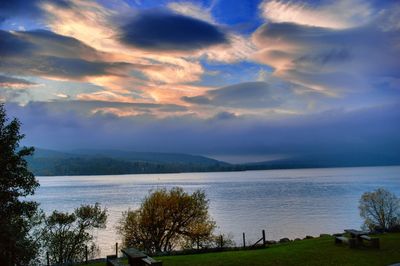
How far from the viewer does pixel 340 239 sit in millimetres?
34781

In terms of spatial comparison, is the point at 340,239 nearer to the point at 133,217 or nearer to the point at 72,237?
the point at 133,217

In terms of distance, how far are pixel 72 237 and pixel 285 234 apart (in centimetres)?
5200

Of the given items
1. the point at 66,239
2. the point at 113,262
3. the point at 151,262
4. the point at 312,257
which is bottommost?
the point at 66,239

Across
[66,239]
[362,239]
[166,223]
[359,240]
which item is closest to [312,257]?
[359,240]

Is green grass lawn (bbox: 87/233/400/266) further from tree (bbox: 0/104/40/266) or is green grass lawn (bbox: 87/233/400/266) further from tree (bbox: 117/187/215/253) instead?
tree (bbox: 117/187/215/253)

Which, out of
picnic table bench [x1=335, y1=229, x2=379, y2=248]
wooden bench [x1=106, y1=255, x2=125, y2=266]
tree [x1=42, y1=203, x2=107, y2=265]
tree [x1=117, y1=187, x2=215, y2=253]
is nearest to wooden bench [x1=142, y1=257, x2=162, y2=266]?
wooden bench [x1=106, y1=255, x2=125, y2=266]

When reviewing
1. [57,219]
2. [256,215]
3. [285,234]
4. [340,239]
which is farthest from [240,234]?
[340,239]

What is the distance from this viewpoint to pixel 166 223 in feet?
189

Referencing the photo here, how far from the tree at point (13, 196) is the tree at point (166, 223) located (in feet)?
90.2

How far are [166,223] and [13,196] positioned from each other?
105ft

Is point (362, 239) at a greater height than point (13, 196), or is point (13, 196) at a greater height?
point (13, 196)

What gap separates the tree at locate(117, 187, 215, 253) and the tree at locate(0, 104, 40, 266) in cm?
2748

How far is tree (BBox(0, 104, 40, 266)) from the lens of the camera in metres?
25.4

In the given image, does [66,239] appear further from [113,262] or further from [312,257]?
[312,257]
